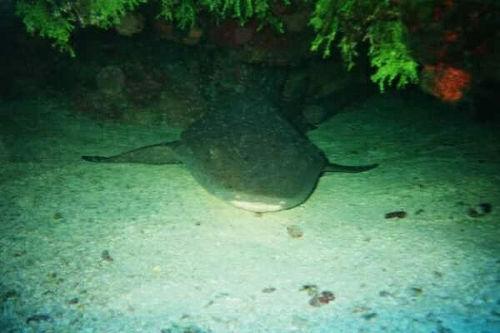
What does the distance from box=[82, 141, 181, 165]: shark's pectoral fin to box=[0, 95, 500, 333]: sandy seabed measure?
5.1 inches

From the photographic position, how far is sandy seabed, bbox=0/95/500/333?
265 cm

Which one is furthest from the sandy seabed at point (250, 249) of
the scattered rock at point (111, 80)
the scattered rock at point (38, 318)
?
the scattered rock at point (111, 80)

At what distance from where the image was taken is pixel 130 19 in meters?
5.96

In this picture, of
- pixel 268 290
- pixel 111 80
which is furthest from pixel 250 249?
pixel 111 80

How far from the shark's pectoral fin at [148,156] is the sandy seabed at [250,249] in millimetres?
129

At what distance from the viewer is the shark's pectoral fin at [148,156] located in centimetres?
503

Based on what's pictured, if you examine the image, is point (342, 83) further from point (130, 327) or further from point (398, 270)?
point (130, 327)

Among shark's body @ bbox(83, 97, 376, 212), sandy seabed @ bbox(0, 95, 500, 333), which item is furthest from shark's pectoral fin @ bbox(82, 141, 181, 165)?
sandy seabed @ bbox(0, 95, 500, 333)

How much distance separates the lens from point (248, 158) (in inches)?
167

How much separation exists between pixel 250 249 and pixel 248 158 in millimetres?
1165

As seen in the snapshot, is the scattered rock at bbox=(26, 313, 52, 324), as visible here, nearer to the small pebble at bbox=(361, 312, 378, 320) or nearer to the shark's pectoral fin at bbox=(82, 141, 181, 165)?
the small pebble at bbox=(361, 312, 378, 320)

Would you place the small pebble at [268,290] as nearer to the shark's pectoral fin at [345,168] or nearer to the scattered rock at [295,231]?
the scattered rock at [295,231]

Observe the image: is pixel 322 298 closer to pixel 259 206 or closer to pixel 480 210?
pixel 259 206

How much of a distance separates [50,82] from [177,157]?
4.08 m
